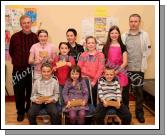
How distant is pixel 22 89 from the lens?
2.62 m

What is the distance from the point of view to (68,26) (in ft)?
8.43

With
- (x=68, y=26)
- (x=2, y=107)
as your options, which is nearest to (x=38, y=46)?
(x=68, y=26)

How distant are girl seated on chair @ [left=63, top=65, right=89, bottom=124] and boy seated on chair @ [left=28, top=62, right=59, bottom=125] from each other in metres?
0.09

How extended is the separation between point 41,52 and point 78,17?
1.38 ft

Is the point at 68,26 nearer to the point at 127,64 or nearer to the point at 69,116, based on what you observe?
the point at 127,64

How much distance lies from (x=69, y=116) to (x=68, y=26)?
0.74 meters

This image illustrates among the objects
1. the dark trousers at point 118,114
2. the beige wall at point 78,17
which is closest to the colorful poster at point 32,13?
the beige wall at point 78,17

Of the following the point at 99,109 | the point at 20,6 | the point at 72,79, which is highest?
the point at 20,6

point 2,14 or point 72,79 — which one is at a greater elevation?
point 2,14

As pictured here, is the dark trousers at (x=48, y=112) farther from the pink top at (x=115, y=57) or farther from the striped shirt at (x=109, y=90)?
the pink top at (x=115, y=57)

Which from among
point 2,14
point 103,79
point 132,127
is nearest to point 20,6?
point 2,14

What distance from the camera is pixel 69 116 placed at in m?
2.57

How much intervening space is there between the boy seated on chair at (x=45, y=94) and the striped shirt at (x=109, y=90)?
374 mm

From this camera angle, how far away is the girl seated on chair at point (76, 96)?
2572 mm
